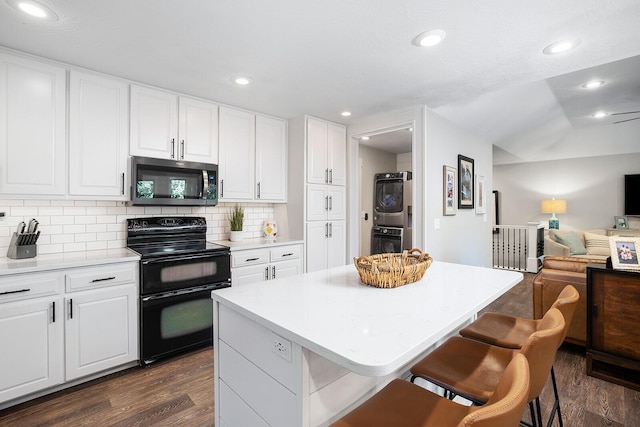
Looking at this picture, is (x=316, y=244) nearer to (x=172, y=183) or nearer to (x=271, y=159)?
(x=271, y=159)

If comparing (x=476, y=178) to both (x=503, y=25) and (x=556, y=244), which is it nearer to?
(x=556, y=244)

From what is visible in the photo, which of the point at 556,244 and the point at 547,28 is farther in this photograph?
the point at 556,244

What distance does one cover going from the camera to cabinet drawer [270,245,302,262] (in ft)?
11.0

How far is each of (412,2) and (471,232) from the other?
352 centimetres

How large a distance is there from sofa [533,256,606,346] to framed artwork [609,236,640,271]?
0.43 m

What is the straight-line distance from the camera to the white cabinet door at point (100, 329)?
221 cm

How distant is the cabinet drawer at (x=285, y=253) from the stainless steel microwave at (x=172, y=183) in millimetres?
812

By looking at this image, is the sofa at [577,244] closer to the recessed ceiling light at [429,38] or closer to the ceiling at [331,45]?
the ceiling at [331,45]

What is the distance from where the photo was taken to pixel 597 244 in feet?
18.8

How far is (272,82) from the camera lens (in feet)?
8.98

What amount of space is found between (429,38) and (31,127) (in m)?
2.85

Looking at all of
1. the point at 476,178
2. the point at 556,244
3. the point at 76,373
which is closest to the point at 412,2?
the point at 76,373

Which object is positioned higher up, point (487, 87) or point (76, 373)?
point (487, 87)

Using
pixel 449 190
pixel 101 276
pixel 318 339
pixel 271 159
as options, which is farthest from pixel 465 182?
pixel 101 276
